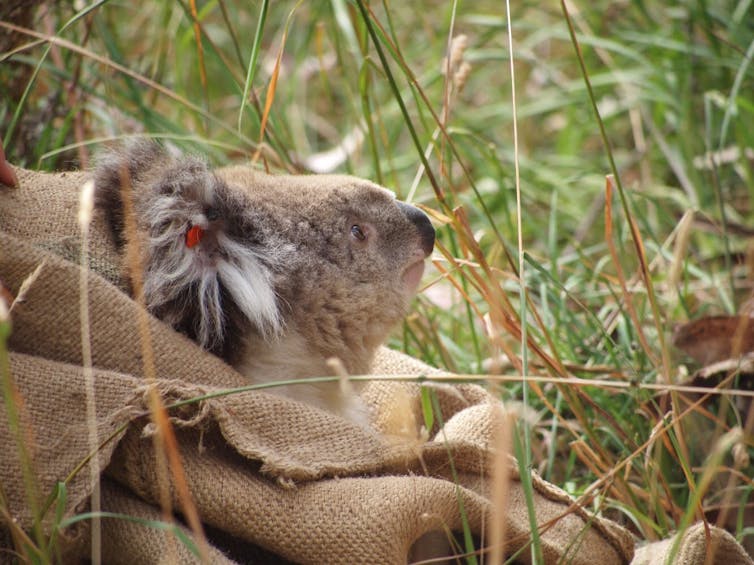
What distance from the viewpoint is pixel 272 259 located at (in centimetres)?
181

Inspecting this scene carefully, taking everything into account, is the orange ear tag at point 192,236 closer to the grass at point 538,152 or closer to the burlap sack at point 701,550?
the grass at point 538,152

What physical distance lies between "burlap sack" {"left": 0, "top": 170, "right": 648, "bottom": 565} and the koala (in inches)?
3.7

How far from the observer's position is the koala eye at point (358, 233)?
1.94m

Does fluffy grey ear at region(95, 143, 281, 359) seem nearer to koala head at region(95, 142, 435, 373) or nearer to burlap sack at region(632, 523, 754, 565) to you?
koala head at region(95, 142, 435, 373)

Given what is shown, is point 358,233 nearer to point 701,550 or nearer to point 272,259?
point 272,259

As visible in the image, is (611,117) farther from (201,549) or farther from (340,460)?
(201,549)

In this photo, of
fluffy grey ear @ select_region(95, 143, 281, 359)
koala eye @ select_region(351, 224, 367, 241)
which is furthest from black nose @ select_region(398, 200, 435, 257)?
fluffy grey ear @ select_region(95, 143, 281, 359)

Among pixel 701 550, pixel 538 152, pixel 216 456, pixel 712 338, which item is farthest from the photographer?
pixel 538 152

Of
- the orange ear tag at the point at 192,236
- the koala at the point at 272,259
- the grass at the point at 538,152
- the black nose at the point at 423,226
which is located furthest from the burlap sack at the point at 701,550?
the orange ear tag at the point at 192,236

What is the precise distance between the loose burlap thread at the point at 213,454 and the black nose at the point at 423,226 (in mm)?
506

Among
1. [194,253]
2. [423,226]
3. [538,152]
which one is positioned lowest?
[538,152]

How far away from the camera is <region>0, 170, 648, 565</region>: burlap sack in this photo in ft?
4.62

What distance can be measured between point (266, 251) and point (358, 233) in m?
0.23

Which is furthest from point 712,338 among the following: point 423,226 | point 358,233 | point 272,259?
point 272,259
